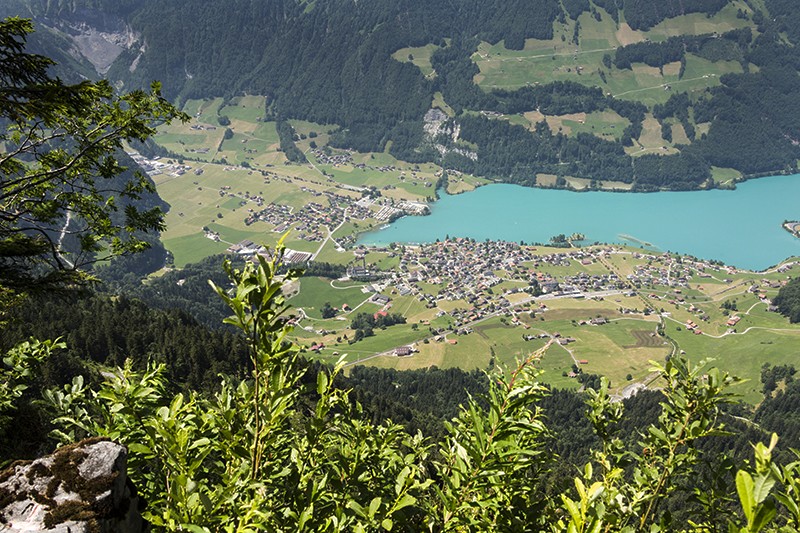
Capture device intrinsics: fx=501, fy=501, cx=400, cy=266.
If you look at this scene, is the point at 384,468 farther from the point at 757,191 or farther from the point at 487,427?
the point at 757,191

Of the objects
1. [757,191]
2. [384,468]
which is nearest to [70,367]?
[384,468]

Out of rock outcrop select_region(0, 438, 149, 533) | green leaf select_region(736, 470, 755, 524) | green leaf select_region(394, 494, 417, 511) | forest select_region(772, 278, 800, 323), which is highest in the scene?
green leaf select_region(736, 470, 755, 524)

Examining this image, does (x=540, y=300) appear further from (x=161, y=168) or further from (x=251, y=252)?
(x=161, y=168)

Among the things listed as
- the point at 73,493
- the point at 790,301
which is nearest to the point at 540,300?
the point at 790,301

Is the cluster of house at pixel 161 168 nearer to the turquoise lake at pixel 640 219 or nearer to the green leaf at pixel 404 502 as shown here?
the turquoise lake at pixel 640 219

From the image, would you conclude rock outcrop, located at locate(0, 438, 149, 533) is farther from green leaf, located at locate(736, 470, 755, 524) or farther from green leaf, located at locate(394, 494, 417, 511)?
green leaf, located at locate(736, 470, 755, 524)

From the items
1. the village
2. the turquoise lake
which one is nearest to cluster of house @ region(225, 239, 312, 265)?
the village
